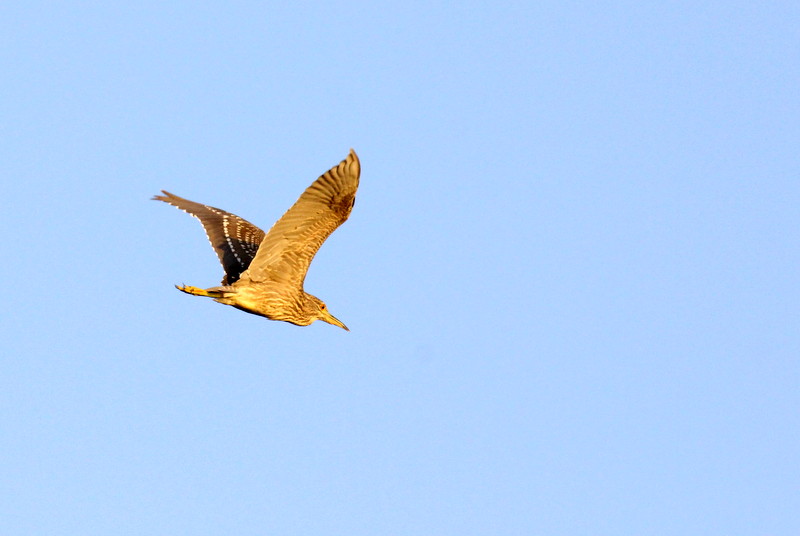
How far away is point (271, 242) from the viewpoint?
17.3 m

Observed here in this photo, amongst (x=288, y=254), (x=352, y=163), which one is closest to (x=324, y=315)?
(x=288, y=254)

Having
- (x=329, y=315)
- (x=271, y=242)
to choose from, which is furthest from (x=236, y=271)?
(x=271, y=242)

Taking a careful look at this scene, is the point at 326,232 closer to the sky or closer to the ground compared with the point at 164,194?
closer to the ground

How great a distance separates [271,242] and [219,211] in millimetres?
6286

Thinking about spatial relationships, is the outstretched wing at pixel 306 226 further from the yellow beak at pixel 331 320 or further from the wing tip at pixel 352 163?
the yellow beak at pixel 331 320

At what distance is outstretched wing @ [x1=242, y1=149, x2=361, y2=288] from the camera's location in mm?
15961

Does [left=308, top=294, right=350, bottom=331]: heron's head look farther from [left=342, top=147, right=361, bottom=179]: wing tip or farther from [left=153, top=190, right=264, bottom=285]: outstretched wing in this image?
[left=342, top=147, right=361, bottom=179]: wing tip

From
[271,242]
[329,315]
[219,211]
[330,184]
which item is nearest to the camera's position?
[330,184]

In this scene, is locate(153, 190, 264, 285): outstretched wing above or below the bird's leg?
above

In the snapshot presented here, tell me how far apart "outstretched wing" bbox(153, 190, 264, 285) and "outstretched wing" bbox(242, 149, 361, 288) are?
7.34 ft

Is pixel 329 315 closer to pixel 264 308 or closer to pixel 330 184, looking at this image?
pixel 264 308

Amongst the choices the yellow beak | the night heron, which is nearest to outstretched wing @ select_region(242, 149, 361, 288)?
the night heron

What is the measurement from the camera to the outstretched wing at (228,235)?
68.1 feet

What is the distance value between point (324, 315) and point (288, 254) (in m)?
2.59
